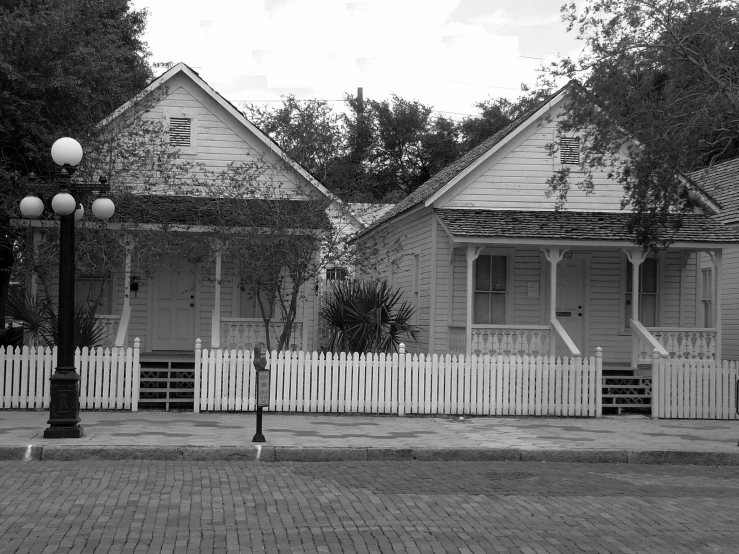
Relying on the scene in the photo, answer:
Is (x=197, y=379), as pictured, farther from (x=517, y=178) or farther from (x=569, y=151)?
(x=569, y=151)

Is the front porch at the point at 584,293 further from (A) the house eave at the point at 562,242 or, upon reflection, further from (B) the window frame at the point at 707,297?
(B) the window frame at the point at 707,297

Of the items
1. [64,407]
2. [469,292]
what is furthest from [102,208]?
[469,292]

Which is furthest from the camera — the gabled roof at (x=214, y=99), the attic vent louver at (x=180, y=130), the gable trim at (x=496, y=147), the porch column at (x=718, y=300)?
the attic vent louver at (x=180, y=130)

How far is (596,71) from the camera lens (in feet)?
53.9

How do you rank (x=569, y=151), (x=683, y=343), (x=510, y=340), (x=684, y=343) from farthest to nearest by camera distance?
(x=569, y=151)
(x=684, y=343)
(x=683, y=343)
(x=510, y=340)

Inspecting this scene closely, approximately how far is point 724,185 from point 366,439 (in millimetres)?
16213

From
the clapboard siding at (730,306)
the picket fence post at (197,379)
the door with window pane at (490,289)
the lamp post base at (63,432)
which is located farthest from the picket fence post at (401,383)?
the clapboard siding at (730,306)

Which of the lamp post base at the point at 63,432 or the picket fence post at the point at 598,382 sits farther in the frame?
the picket fence post at the point at 598,382

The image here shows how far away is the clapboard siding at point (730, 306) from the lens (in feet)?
80.3

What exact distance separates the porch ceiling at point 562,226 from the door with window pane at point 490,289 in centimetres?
137

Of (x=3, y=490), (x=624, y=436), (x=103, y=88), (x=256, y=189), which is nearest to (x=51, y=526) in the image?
(x=3, y=490)

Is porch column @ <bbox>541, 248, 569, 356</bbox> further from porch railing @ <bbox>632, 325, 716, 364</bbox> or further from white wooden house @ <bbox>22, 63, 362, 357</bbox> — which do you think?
white wooden house @ <bbox>22, 63, 362, 357</bbox>

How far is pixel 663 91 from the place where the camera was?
673 inches

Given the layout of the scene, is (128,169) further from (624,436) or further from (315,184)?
(624,436)
